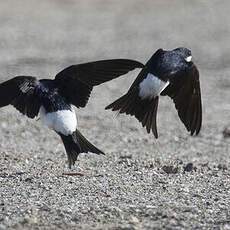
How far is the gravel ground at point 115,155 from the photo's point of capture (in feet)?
21.4

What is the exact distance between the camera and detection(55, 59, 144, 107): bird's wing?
796 centimetres

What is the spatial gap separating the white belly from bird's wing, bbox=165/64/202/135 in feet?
2.69

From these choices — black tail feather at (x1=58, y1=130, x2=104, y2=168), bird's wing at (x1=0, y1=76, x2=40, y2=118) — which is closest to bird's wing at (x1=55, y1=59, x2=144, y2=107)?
bird's wing at (x1=0, y1=76, x2=40, y2=118)

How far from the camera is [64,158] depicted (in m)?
8.88

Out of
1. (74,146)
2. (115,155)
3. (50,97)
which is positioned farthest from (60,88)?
(115,155)

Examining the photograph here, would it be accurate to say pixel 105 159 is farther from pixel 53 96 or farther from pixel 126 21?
pixel 126 21

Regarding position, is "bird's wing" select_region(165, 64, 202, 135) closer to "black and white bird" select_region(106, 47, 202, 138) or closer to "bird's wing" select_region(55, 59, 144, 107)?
"black and white bird" select_region(106, 47, 202, 138)

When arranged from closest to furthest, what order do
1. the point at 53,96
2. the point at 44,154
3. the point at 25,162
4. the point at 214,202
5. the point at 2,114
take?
1. the point at 214,202
2. the point at 53,96
3. the point at 25,162
4. the point at 44,154
5. the point at 2,114

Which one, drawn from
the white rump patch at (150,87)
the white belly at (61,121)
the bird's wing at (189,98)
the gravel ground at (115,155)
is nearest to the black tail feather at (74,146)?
the white belly at (61,121)

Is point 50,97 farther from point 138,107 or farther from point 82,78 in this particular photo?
point 138,107

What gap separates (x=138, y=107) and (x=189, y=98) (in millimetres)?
473

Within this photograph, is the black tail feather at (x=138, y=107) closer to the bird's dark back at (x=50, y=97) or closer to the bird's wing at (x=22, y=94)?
the bird's dark back at (x=50, y=97)

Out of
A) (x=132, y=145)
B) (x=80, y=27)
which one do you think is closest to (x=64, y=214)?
(x=132, y=145)

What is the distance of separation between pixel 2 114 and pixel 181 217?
546 centimetres
